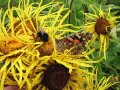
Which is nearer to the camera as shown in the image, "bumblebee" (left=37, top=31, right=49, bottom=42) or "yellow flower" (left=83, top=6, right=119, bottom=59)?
"bumblebee" (left=37, top=31, right=49, bottom=42)

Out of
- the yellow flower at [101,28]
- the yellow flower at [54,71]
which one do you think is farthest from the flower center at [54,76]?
the yellow flower at [101,28]

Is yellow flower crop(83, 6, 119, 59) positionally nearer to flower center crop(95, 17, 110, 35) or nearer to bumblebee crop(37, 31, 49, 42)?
flower center crop(95, 17, 110, 35)

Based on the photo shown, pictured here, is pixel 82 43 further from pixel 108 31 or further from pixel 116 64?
pixel 116 64

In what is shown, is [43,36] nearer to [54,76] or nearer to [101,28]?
[54,76]

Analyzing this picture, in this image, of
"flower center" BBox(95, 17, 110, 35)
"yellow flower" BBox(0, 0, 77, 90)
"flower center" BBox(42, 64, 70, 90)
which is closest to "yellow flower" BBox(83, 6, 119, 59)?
"flower center" BBox(95, 17, 110, 35)

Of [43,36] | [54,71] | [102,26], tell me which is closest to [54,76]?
[54,71]
